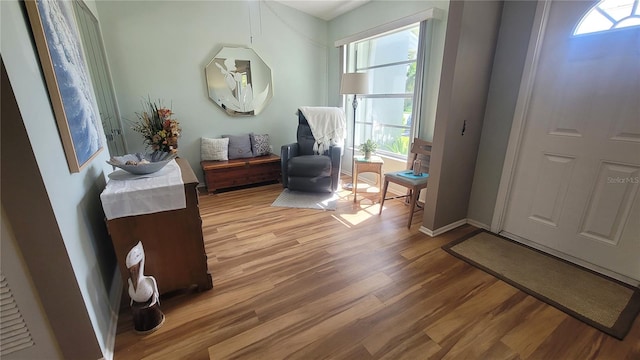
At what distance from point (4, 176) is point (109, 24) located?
117 inches

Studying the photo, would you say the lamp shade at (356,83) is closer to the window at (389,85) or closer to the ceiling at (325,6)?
the window at (389,85)

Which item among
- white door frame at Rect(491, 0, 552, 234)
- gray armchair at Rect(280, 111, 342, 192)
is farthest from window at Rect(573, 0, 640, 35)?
gray armchair at Rect(280, 111, 342, 192)

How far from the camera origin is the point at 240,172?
3.66 meters

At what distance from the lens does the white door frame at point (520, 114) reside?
1935 mm

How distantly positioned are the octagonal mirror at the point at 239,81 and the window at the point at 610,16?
11.3 feet

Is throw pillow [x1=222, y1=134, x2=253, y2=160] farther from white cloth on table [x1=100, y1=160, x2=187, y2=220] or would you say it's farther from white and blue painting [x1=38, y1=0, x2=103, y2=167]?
white cloth on table [x1=100, y1=160, x2=187, y2=220]

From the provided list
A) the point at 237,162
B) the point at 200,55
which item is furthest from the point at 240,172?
the point at 200,55

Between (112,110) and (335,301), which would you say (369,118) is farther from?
(112,110)

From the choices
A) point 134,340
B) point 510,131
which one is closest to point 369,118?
point 510,131

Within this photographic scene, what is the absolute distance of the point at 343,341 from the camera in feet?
4.51

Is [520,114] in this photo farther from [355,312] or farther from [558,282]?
[355,312]

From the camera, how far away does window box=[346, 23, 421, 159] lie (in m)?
3.23

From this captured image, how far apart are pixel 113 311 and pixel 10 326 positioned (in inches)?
19.9

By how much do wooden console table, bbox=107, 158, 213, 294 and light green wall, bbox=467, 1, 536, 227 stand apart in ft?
8.06
